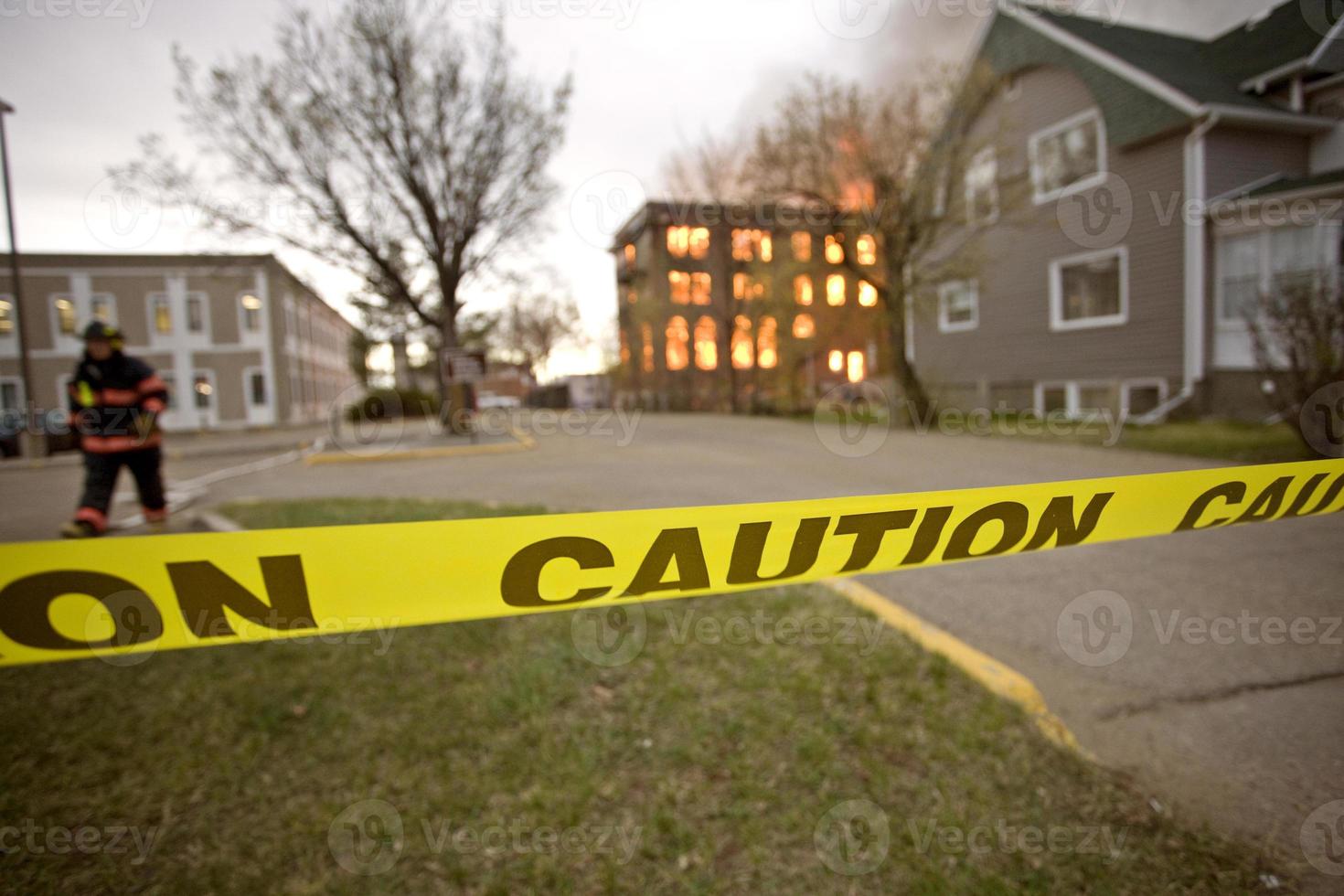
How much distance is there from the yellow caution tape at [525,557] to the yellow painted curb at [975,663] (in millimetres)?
1363

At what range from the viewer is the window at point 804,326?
19109 millimetres

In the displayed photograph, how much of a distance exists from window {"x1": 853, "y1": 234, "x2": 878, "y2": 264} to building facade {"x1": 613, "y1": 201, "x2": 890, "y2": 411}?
36mm

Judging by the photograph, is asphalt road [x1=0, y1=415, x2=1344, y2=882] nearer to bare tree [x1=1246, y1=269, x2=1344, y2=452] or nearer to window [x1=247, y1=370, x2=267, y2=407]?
bare tree [x1=1246, y1=269, x2=1344, y2=452]

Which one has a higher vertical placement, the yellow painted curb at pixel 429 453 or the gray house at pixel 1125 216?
the gray house at pixel 1125 216

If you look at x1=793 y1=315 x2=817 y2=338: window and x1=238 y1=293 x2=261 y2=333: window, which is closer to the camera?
x1=238 y1=293 x2=261 y2=333: window

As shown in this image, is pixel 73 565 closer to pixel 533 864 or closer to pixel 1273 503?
pixel 533 864

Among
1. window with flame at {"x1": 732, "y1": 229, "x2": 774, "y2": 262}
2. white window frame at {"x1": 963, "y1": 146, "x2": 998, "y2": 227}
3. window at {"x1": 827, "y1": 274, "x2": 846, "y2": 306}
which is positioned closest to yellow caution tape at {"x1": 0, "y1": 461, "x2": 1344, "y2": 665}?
white window frame at {"x1": 963, "y1": 146, "x2": 998, "y2": 227}

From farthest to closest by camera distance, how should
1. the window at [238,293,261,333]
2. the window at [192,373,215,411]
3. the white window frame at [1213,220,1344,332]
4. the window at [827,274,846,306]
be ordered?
1. the window at [827,274,846,306]
2. the white window frame at [1213,220,1344,332]
3. the window at [238,293,261,333]
4. the window at [192,373,215,411]

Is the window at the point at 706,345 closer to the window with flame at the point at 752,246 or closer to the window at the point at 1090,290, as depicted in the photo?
the window with flame at the point at 752,246

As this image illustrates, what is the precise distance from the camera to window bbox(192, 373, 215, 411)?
8.31 meters

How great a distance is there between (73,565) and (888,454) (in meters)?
9.01

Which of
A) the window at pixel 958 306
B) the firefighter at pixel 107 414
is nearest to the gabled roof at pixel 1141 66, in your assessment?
the window at pixel 958 306

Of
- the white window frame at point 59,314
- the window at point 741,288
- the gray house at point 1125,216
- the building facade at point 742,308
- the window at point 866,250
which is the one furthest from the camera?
the window at point 741,288

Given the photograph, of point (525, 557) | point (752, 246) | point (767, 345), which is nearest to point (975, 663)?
point (525, 557)
